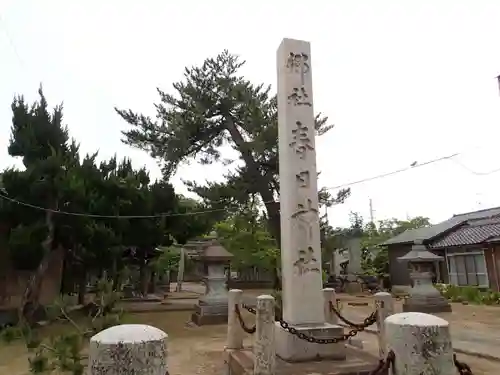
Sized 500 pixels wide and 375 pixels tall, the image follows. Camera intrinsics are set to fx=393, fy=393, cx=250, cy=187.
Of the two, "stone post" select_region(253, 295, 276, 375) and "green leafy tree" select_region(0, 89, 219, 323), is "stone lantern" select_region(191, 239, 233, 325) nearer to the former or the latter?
"green leafy tree" select_region(0, 89, 219, 323)

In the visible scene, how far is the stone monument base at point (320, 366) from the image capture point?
489 cm

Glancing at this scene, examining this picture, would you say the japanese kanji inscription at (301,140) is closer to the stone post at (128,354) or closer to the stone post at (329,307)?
the stone post at (329,307)

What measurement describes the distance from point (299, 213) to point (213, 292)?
24.2 ft

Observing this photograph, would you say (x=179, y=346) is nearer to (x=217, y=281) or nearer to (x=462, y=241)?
(x=217, y=281)

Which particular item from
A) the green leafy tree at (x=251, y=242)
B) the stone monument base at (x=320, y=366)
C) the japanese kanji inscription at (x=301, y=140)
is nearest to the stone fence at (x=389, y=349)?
the stone monument base at (x=320, y=366)

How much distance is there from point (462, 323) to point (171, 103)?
14.4m

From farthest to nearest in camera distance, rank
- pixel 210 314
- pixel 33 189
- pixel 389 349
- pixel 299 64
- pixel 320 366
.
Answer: pixel 210 314 → pixel 33 189 → pixel 299 64 → pixel 320 366 → pixel 389 349

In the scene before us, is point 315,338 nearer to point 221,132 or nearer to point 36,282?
point 36,282

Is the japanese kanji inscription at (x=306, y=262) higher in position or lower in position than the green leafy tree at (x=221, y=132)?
lower

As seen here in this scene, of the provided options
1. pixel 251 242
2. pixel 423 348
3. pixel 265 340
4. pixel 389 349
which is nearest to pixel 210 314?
pixel 265 340

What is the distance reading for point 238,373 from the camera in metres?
5.47

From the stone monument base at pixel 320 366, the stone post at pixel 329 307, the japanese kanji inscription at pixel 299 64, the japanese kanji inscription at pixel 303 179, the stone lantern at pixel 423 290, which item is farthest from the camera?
the stone lantern at pixel 423 290

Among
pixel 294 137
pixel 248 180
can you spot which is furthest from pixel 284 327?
pixel 248 180

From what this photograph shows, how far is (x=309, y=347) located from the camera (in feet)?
17.6
